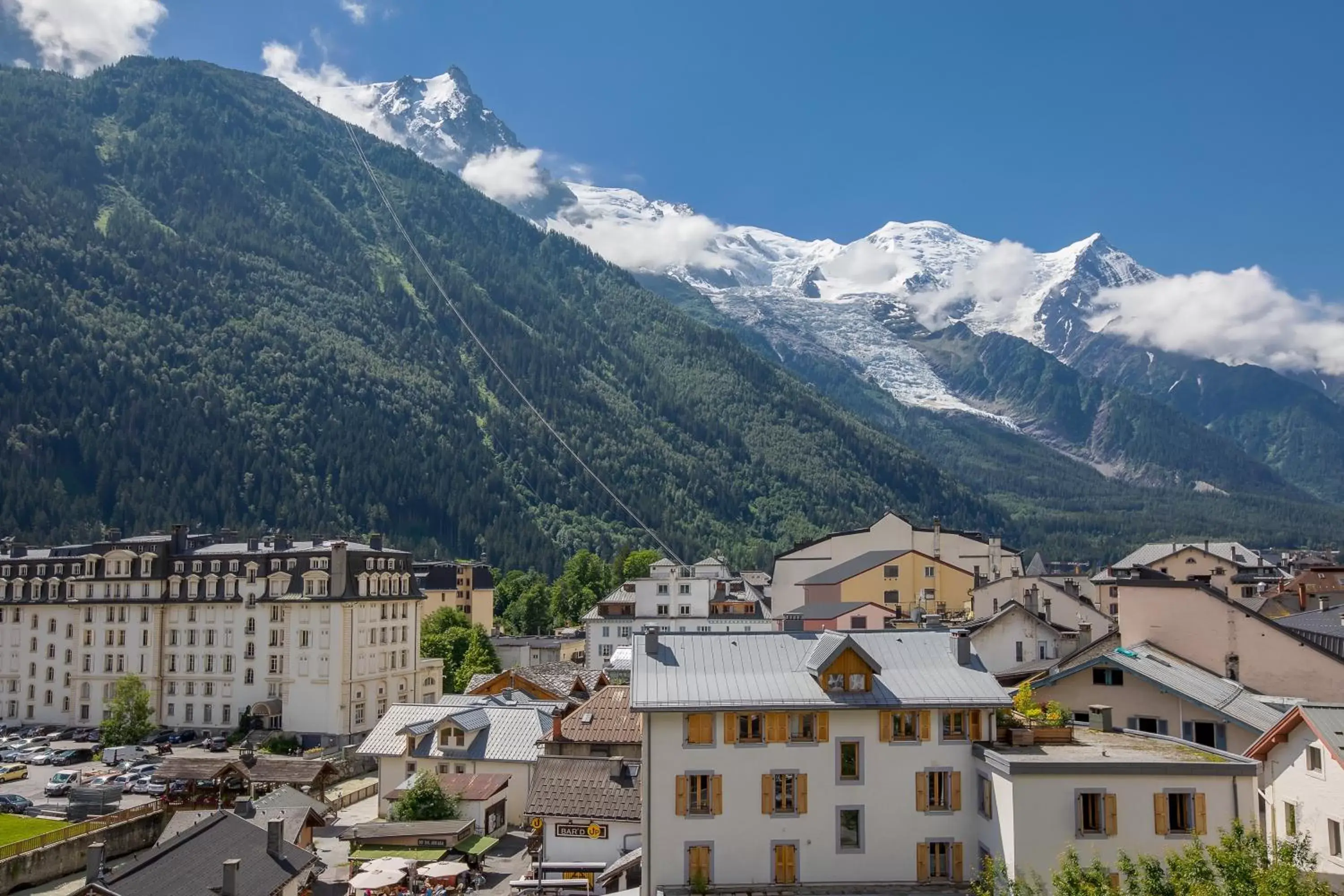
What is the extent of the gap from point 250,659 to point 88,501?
4322 inches

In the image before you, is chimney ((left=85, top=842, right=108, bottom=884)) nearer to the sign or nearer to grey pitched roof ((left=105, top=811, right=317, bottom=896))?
grey pitched roof ((left=105, top=811, right=317, bottom=896))

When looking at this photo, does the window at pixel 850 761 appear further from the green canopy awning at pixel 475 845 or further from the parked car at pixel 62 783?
the parked car at pixel 62 783

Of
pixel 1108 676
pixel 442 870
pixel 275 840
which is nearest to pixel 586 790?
pixel 442 870

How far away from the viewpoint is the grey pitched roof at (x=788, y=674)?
122 feet

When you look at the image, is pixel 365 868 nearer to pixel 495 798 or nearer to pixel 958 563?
pixel 495 798

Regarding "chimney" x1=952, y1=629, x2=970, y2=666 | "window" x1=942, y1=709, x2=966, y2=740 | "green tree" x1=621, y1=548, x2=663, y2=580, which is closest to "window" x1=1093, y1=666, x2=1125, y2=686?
"chimney" x1=952, y1=629, x2=970, y2=666

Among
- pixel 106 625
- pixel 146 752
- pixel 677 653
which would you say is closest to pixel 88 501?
pixel 106 625

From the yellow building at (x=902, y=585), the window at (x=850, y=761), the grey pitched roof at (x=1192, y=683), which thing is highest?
the yellow building at (x=902, y=585)

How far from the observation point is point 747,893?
3566 centimetres

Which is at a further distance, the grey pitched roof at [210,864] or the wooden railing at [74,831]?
the wooden railing at [74,831]

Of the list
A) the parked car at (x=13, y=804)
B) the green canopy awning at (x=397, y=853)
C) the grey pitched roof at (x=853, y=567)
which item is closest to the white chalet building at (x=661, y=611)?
the grey pitched roof at (x=853, y=567)

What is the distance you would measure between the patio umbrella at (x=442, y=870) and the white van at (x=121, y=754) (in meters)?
46.5

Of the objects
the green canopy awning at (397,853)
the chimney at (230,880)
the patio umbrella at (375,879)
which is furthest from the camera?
the green canopy awning at (397,853)

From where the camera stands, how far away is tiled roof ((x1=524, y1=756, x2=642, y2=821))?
51.9m
